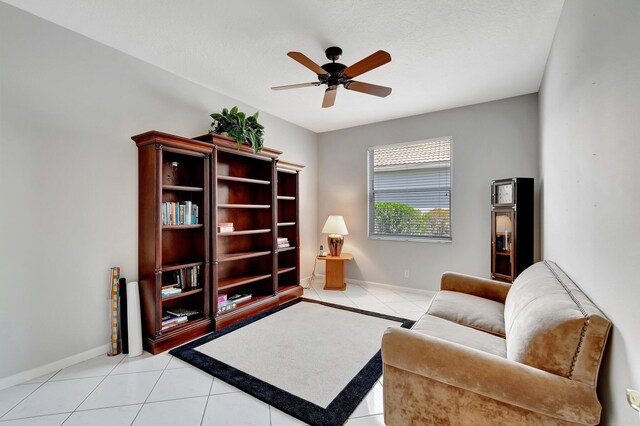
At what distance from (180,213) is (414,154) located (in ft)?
11.2

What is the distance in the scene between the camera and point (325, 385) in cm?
206

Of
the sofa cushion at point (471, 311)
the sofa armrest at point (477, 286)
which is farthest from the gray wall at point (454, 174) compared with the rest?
the sofa cushion at point (471, 311)

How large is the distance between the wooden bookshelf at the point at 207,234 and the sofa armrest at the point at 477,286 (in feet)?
7.07

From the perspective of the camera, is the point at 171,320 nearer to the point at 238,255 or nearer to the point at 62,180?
the point at 238,255

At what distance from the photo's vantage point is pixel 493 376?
47.2 inches

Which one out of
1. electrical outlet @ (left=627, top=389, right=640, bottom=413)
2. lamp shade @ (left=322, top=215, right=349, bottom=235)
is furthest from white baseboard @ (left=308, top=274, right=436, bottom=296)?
electrical outlet @ (left=627, top=389, right=640, bottom=413)

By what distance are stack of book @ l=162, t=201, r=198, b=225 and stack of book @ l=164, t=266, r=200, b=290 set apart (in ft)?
1.60

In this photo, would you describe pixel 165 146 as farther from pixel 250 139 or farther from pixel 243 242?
pixel 243 242

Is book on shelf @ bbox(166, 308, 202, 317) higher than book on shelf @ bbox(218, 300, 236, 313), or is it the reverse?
book on shelf @ bbox(166, 308, 202, 317)

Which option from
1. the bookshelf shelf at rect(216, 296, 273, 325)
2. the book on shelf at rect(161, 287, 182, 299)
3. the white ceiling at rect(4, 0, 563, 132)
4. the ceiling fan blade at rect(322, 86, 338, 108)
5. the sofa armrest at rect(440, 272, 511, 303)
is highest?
the white ceiling at rect(4, 0, 563, 132)

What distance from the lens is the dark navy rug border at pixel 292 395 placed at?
5.77 ft

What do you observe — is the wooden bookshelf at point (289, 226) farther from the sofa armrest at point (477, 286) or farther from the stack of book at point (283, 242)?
the sofa armrest at point (477, 286)

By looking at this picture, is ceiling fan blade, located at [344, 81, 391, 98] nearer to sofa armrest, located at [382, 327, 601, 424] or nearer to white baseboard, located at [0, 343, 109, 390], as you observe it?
sofa armrest, located at [382, 327, 601, 424]

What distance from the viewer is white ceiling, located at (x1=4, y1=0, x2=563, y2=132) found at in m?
2.09
